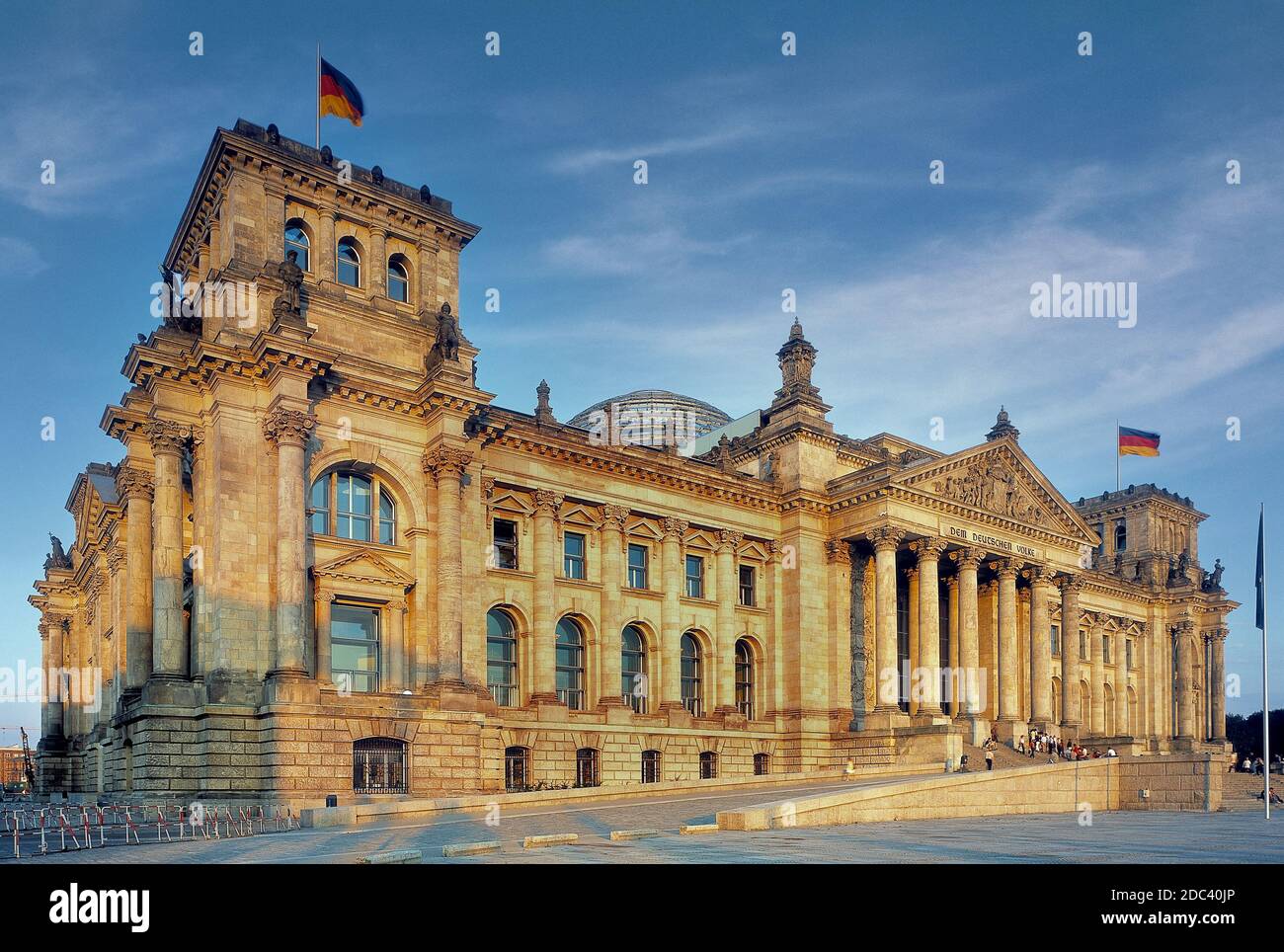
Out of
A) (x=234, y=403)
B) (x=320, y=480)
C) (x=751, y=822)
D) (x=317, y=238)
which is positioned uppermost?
(x=317, y=238)

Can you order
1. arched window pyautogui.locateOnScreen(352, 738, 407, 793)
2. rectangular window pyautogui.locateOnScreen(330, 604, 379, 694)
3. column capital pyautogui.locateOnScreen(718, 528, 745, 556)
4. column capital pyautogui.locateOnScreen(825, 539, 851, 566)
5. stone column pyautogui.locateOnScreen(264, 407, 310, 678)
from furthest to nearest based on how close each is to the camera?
column capital pyautogui.locateOnScreen(825, 539, 851, 566)
column capital pyautogui.locateOnScreen(718, 528, 745, 556)
rectangular window pyautogui.locateOnScreen(330, 604, 379, 694)
arched window pyautogui.locateOnScreen(352, 738, 407, 793)
stone column pyautogui.locateOnScreen(264, 407, 310, 678)

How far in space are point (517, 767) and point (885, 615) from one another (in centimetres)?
1979

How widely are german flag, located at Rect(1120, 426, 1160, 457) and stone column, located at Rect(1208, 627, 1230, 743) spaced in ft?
69.4

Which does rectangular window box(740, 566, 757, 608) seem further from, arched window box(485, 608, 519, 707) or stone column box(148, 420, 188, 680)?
stone column box(148, 420, 188, 680)

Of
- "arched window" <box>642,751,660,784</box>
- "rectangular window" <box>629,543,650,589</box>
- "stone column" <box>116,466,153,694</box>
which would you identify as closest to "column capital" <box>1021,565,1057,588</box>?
"rectangular window" <box>629,543,650,589</box>

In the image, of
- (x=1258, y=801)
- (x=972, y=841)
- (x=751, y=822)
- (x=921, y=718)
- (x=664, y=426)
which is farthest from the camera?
(x=664, y=426)

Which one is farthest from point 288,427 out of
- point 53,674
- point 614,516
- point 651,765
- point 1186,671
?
point 1186,671

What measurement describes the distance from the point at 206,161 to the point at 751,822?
1148 inches

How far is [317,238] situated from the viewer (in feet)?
134

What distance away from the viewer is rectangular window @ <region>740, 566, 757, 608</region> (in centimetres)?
5491

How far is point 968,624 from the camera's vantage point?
2237 inches

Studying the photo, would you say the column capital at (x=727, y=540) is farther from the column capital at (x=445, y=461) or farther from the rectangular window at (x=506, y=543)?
the column capital at (x=445, y=461)
